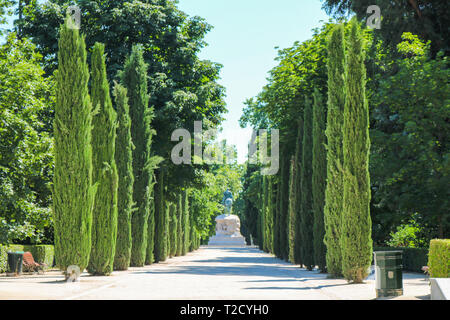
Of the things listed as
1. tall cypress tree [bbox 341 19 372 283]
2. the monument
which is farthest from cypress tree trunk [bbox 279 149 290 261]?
the monument

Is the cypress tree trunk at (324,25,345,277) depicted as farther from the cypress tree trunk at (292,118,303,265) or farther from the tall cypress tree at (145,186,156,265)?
the tall cypress tree at (145,186,156,265)

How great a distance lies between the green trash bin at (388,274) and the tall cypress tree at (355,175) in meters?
4.76

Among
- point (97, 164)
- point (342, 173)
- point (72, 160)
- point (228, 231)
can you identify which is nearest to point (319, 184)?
point (342, 173)

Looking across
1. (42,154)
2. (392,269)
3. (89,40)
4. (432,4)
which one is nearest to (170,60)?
(89,40)

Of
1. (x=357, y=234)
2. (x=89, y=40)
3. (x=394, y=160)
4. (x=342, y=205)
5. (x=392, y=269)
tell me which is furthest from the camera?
(x=89, y=40)

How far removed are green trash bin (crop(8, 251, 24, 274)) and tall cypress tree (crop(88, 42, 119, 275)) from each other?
8.54 ft

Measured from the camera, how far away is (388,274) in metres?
12.8

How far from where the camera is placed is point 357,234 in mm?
18016

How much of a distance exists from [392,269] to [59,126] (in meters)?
11.8

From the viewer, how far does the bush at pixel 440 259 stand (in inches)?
511

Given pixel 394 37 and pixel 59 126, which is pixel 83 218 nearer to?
pixel 59 126

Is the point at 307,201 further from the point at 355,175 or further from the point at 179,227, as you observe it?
the point at 179,227

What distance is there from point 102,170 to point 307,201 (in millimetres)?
10571

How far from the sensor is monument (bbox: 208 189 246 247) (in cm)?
7481
